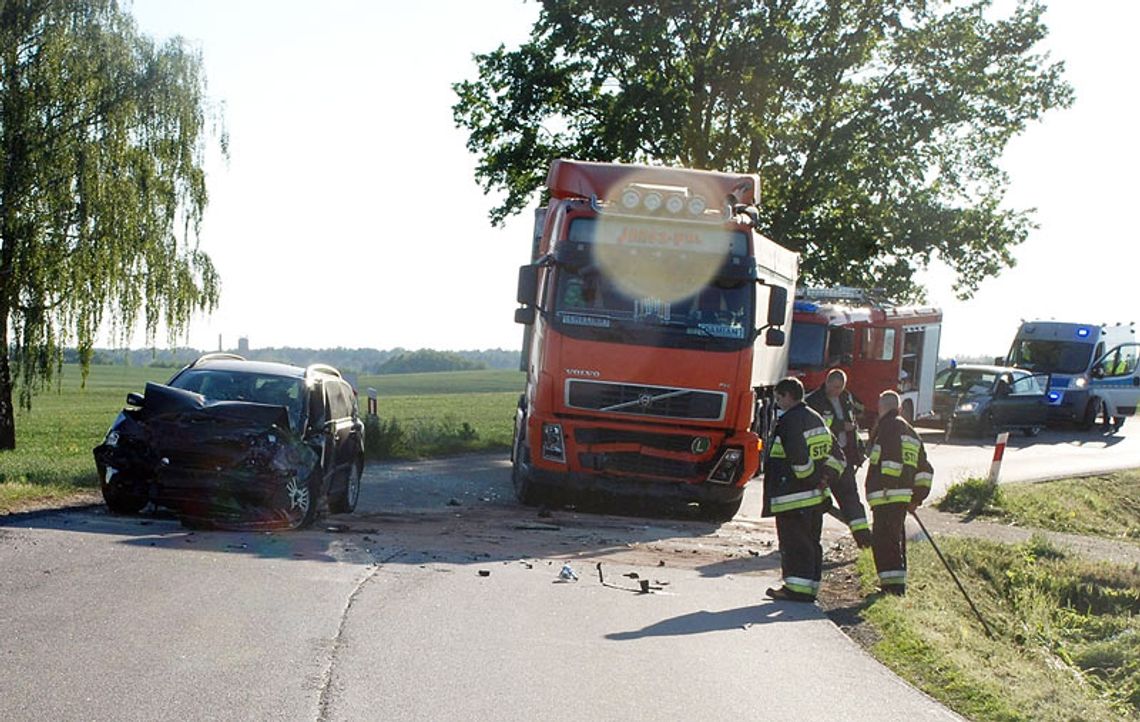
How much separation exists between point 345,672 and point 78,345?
17.5 metres

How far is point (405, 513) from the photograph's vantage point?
16.8 m

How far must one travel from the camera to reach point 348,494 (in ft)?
52.7

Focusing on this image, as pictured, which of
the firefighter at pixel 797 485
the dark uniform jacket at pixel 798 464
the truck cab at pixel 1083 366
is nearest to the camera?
the firefighter at pixel 797 485

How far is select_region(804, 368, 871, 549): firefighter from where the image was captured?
44.5 feet

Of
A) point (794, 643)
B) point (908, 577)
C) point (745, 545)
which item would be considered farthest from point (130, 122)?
point (794, 643)

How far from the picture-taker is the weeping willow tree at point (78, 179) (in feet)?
74.1

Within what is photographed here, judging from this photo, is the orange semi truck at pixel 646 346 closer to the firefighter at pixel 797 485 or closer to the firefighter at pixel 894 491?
the firefighter at pixel 894 491

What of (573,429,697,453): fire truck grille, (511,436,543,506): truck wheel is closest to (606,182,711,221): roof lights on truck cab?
(573,429,697,453): fire truck grille

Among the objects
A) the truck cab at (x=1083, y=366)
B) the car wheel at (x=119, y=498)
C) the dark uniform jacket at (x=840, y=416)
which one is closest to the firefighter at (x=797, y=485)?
the dark uniform jacket at (x=840, y=416)

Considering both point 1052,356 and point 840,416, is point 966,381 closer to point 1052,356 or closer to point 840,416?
point 1052,356

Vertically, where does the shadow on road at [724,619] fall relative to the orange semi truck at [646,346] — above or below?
below

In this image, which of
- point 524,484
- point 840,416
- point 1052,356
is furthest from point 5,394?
point 1052,356

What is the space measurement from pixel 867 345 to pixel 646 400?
14.7m

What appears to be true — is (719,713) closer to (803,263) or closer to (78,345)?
(78,345)
